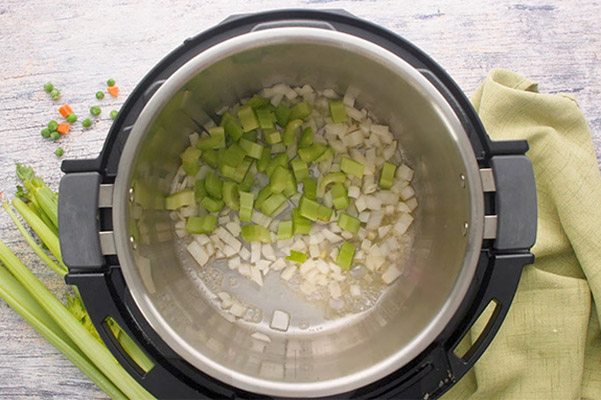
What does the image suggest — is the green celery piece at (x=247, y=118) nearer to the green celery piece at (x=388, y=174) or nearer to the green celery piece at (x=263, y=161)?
the green celery piece at (x=263, y=161)

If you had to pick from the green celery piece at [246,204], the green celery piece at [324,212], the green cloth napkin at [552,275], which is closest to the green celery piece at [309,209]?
the green celery piece at [324,212]

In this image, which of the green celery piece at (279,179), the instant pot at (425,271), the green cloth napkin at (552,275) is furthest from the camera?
the green celery piece at (279,179)

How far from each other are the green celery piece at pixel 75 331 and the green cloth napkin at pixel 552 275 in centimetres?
72

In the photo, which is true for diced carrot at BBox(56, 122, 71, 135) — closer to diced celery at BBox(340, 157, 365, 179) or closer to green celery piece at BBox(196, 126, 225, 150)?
green celery piece at BBox(196, 126, 225, 150)

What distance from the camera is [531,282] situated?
107 cm

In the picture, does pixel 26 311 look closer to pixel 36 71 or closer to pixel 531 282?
pixel 36 71

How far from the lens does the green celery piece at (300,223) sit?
118cm

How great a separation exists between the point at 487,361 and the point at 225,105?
0.80 meters

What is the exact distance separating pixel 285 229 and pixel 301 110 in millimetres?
280

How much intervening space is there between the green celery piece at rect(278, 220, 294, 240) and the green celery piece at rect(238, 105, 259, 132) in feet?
0.76

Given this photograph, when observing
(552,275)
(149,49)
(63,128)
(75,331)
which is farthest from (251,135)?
(552,275)

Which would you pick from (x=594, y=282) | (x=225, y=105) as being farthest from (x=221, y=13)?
(x=594, y=282)

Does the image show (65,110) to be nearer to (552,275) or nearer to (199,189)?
(199,189)

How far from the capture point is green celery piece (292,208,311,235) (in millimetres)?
1184
